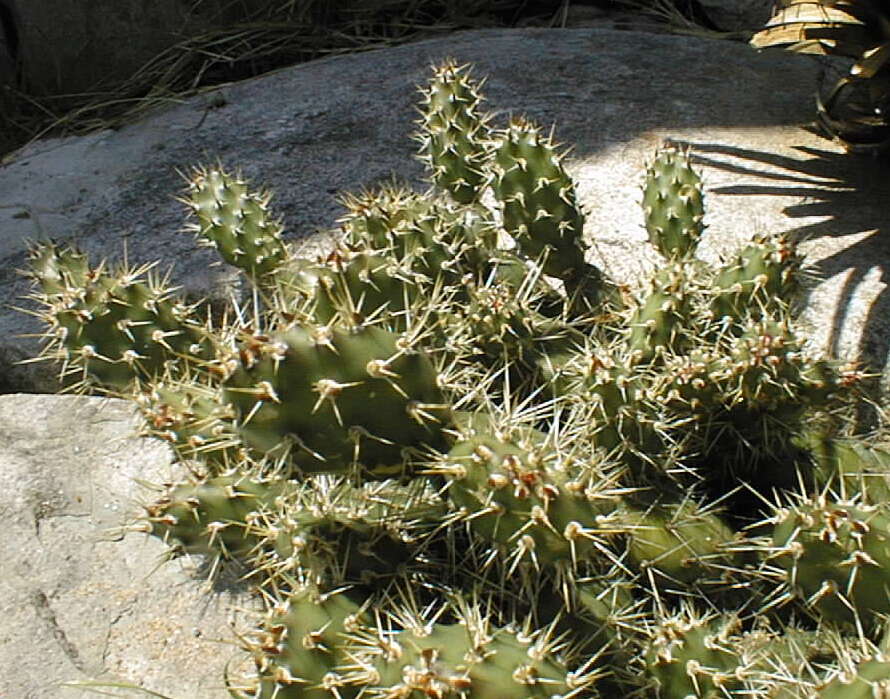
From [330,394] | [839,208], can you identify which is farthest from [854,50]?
[330,394]

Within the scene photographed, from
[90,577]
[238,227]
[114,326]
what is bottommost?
[90,577]

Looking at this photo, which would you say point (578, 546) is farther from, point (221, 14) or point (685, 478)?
point (221, 14)

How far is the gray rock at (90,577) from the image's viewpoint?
79.7 inches

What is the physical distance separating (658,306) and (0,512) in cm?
145

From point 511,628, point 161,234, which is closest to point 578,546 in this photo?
point 511,628

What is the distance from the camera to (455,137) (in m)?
2.27

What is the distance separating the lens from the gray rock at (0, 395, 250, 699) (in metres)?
2.02

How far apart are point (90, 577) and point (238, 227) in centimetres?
77

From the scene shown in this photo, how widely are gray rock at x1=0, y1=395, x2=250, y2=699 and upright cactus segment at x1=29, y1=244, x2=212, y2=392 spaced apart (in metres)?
0.23

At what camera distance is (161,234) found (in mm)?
3156

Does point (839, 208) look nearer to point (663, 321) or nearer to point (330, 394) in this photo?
point (663, 321)

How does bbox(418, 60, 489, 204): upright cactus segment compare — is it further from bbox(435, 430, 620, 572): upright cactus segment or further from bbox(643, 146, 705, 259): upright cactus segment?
bbox(435, 430, 620, 572): upright cactus segment

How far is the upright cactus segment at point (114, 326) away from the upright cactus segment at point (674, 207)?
3.09ft

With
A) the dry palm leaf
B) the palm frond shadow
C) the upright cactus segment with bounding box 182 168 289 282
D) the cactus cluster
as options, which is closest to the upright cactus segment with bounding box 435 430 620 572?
the cactus cluster
